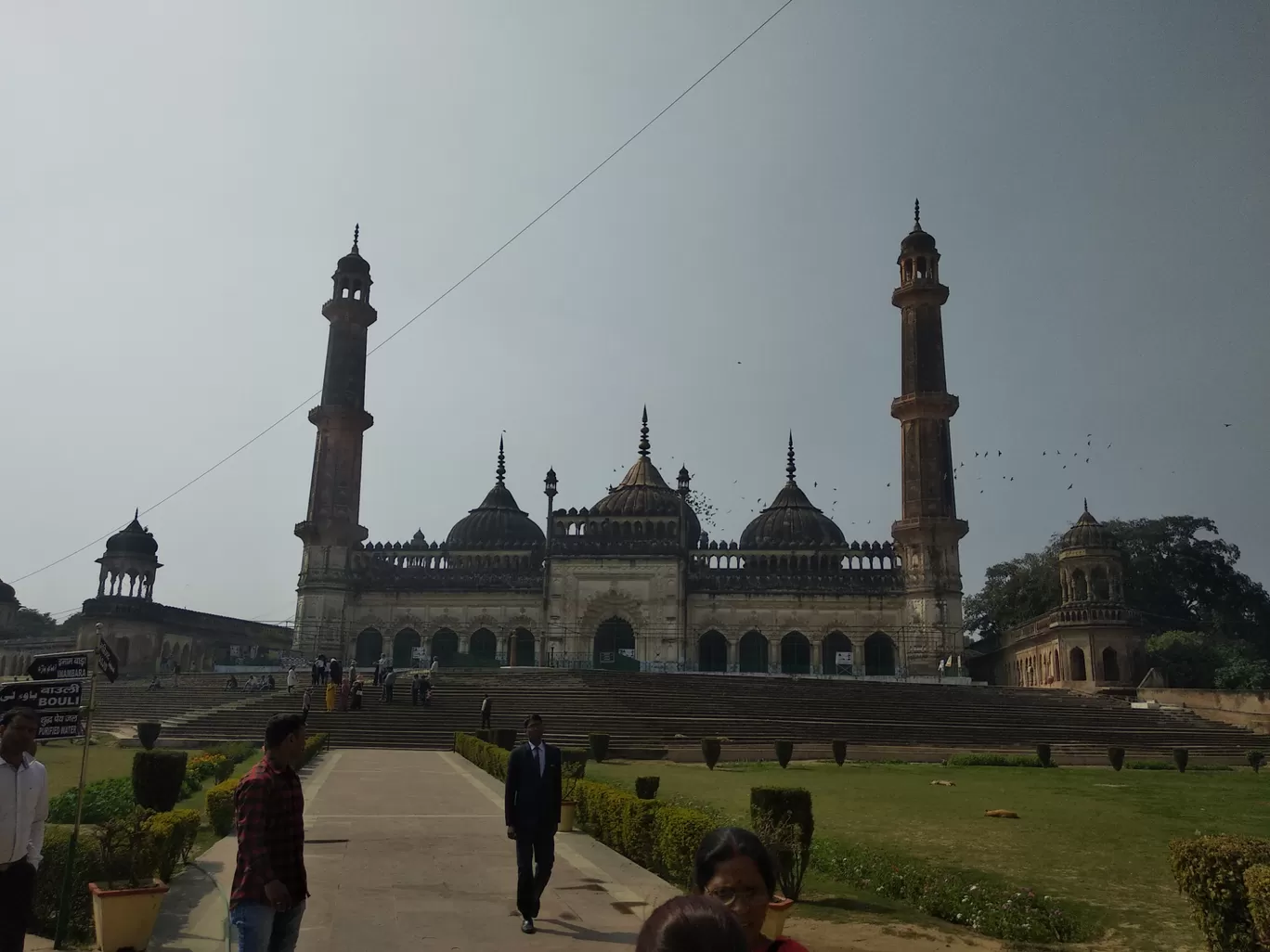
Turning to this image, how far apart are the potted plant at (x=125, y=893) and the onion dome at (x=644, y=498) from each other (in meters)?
41.3

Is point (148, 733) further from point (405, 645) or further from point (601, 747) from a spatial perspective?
point (405, 645)

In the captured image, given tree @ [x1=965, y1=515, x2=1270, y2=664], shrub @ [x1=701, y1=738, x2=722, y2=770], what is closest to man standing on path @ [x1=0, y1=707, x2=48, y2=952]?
shrub @ [x1=701, y1=738, x2=722, y2=770]

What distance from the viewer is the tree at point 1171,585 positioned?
5356cm

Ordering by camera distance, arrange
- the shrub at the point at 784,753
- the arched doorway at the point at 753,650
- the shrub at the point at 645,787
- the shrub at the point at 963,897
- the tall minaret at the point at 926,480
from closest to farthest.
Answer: the shrub at the point at 963,897 < the shrub at the point at 645,787 < the shrub at the point at 784,753 < the tall minaret at the point at 926,480 < the arched doorway at the point at 753,650

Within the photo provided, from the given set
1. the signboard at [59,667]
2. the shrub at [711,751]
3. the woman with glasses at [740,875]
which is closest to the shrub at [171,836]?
the signboard at [59,667]

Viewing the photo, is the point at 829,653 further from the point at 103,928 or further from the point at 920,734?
the point at 103,928

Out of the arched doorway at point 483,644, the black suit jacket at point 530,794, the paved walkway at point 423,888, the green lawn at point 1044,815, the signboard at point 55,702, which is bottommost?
the green lawn at point 1044,815

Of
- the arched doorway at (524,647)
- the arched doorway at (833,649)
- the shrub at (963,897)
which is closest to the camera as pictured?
the shrub at (963,897)

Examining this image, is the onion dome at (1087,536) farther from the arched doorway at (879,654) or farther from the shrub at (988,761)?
the shrub at (988,761)

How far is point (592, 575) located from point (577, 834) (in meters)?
36.2

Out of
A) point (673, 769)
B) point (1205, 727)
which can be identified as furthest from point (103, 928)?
point (1205, 727)

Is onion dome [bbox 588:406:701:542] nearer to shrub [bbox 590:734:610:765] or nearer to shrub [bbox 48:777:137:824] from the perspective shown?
shrub [bbox 590:734:610:765]

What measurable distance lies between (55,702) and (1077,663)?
39.9 m

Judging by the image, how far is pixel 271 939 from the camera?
15.3 feet
